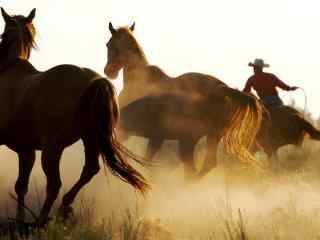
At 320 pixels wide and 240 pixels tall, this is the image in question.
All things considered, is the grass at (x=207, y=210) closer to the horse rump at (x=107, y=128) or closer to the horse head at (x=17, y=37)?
the horse rump at (x=107, y=128)

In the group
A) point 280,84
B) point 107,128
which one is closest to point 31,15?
point 107,128

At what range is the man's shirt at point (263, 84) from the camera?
13281 millimetres

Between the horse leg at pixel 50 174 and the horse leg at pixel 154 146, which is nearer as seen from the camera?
the horse leg at pixel 50 174

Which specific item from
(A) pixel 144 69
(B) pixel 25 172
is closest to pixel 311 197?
(A) pixel 144 69

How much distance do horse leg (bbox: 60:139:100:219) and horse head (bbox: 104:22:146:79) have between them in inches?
141

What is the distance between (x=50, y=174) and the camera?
713 centimetres

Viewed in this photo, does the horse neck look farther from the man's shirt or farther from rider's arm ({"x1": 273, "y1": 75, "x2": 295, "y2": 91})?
rider's arm ({"x1": 273, "y1": 75, "x2": 295, "y2": 91})

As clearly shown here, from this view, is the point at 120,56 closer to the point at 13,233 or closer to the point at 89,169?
the point at 89,169

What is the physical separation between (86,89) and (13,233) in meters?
1.53

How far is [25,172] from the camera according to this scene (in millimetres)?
8156

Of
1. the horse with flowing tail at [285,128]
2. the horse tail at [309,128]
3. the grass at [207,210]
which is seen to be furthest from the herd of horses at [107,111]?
the horse tail at [309,128]

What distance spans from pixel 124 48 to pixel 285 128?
14.0 ft

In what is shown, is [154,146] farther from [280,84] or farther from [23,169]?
[280,84]

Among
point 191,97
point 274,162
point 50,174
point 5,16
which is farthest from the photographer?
point 274,162
